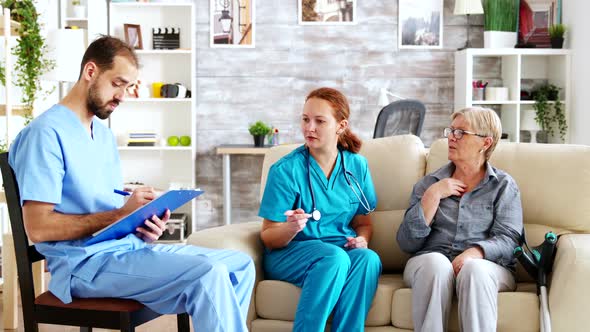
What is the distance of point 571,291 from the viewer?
Result: 9.03 ft

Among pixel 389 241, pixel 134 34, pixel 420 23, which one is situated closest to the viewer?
pixel 389 241

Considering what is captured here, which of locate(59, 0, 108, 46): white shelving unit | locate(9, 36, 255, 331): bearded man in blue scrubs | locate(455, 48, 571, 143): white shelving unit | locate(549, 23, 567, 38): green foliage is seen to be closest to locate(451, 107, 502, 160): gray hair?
locate(9, 36, 255, 331): bearded man in blue scrubs

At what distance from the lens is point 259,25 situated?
6.68 m

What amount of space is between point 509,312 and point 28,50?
12.6ft

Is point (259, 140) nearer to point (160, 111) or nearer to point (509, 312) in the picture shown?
point (160, 111)

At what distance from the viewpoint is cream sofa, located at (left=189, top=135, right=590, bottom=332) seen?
2.78 meters

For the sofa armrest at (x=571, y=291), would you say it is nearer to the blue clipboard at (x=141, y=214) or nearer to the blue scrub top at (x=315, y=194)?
the blue scrub top at (x=315, y=194)

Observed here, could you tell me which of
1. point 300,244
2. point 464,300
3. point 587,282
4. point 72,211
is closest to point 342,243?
point 300,244

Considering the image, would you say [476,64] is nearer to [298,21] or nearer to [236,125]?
[298,21]

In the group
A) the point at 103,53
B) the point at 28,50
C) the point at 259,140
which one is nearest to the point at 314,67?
the point at 259,140

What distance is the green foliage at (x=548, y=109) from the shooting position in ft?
20.8

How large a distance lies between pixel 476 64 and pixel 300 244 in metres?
4.12

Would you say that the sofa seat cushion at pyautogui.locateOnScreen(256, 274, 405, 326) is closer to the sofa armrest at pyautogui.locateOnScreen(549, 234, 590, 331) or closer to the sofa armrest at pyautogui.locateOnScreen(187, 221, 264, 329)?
the sofa armrest at pyautogui.locateOnScreen(187, 221, 264, 329)

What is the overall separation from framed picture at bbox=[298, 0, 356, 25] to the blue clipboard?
4446 millimetres
